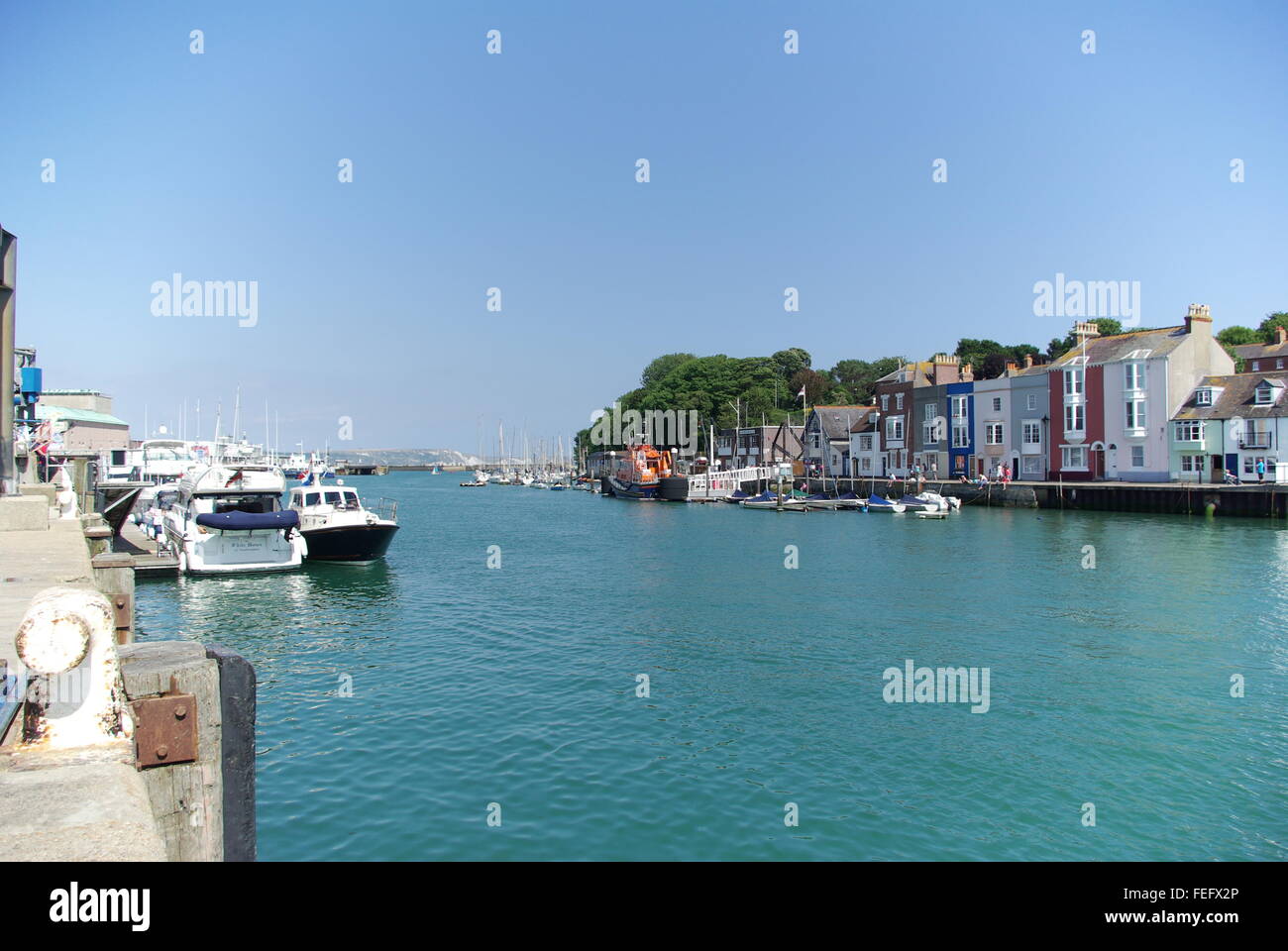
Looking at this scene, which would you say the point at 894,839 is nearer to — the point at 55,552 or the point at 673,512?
the point at 55,552

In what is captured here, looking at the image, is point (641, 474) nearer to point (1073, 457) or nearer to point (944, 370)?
point (944, 370)

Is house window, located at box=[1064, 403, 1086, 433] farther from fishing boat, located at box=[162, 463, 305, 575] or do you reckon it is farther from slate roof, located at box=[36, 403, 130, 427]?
slate roof, located at box=[36, 403, 130, 427]

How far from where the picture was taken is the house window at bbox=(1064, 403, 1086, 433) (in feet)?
246

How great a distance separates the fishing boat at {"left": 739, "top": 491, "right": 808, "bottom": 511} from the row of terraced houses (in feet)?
51.0

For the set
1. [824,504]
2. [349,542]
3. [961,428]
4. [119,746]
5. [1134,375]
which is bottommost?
[824,504]

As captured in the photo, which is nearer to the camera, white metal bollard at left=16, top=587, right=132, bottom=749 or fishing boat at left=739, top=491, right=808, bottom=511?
white metal bollard at left=16, top=587, right=132, bottom=749

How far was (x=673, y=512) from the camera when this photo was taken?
8369cm

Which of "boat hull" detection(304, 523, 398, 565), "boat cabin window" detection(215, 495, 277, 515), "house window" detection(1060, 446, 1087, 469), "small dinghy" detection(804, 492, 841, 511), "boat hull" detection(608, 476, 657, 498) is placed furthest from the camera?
"boat hull" detection(608, 476, 657, 498)

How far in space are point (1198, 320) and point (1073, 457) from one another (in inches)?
575

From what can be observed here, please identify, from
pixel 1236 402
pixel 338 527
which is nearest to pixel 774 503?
pixel 1236 402

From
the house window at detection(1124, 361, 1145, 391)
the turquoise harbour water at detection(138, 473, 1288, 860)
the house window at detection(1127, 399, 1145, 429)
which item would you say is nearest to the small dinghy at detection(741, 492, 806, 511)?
the house window at detection(1127, 399, 1145, 429)

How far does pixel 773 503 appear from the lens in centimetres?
8681
